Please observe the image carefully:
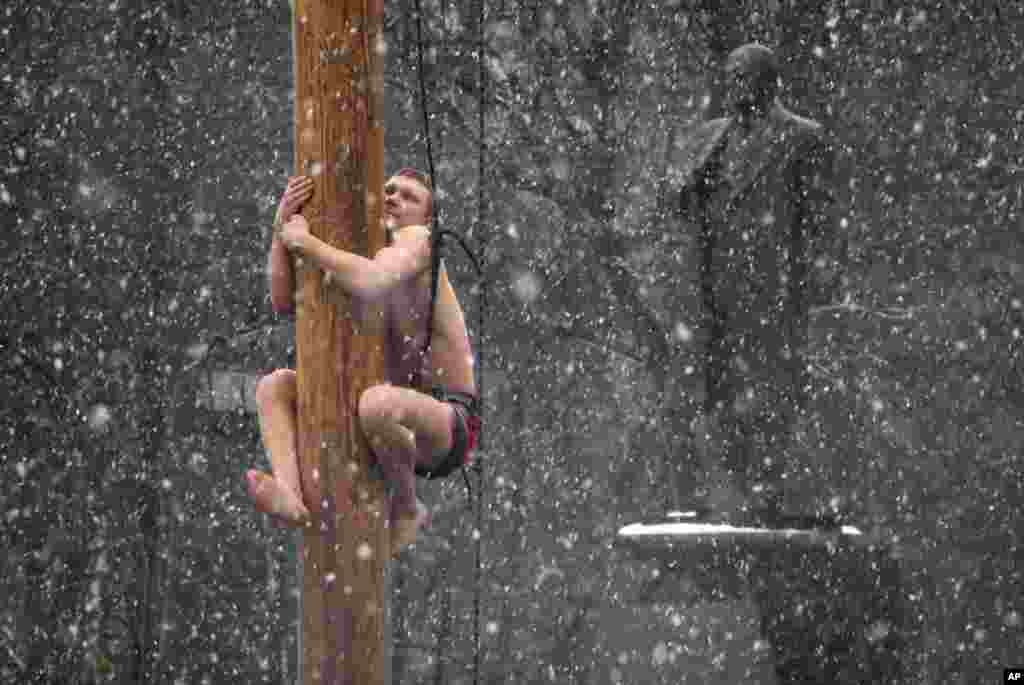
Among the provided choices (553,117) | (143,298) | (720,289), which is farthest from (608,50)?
(720,289)

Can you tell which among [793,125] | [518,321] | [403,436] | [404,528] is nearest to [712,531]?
[793,125]

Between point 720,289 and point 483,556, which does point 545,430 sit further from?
point 720,289

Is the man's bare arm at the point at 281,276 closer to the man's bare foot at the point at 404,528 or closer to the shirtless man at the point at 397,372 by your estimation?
the shirtless man at the point at 397,372

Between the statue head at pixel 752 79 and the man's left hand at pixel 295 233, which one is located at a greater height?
the statue head at pixel 752 79

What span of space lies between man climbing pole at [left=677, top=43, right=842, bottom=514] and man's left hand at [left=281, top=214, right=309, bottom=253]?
556 cm

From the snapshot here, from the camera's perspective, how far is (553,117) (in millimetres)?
16188

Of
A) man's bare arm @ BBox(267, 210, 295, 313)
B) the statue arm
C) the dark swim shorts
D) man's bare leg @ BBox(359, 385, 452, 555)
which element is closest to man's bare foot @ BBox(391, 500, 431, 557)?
man's bare leg @ BBox(359, 385, 452, 555)

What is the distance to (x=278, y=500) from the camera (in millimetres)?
3967

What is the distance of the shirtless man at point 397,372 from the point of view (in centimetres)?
399

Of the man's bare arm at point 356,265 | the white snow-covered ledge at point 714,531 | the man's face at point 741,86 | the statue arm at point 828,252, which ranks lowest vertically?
the man's bare arm at point 356,265

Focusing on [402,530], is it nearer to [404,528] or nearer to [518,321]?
[404,528]

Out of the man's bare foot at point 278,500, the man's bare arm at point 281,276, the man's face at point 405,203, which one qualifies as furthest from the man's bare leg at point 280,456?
the man's face at point 405,203

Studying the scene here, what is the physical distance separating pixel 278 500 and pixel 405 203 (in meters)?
0.95

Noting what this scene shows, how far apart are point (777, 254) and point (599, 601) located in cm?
769
